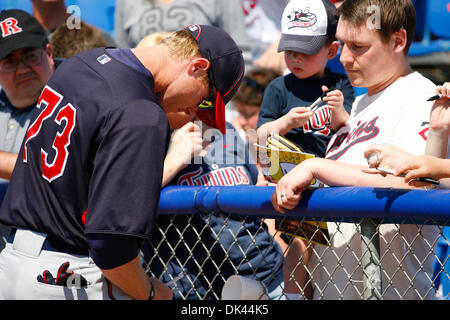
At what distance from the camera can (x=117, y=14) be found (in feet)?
15.4

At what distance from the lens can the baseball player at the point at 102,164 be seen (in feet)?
6.00

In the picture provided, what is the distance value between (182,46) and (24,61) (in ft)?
5.43

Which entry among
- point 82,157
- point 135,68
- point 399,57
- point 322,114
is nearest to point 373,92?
point 399,57

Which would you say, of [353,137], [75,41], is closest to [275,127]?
[353,137]

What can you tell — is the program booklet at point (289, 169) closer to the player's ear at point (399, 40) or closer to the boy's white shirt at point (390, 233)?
the boy's white shirt at point (390, 233)

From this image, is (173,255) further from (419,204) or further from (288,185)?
(419,204)

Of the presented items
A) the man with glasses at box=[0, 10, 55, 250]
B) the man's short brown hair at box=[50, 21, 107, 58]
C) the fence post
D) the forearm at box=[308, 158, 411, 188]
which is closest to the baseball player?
the forearm at box=[308, 158, 411, 188]

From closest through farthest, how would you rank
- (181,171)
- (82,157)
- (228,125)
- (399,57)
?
(82,157) < (399,57) < (181,171) < (228,125)

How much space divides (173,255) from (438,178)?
1.16m

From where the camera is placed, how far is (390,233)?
2199mm

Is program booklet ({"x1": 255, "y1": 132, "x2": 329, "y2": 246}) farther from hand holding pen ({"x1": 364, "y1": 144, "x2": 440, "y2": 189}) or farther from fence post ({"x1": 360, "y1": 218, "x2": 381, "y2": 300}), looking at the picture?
hand holding pen ({"x1": 364, "y1": 144, "x2": 440, "y2": 189})

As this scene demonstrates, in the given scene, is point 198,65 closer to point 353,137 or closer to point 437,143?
point 353,137

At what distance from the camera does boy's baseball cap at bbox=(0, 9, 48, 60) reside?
136 inches

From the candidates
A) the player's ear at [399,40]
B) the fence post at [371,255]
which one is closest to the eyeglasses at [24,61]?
the player's ear at [399,40]
